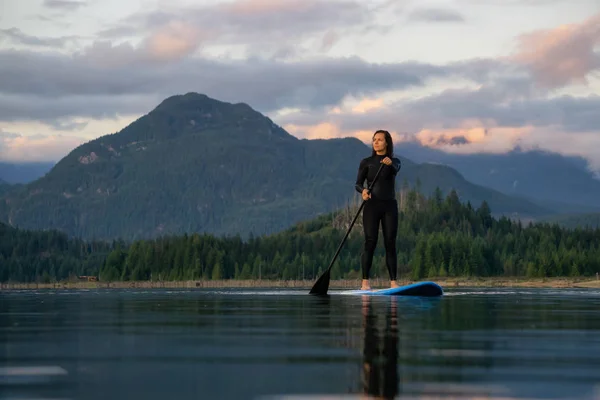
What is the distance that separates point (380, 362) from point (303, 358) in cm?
121

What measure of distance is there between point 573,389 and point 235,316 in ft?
46.9

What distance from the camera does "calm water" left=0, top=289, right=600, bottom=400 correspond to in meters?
11.5

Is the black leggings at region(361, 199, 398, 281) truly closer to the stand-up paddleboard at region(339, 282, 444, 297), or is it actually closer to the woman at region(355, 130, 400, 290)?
the woman at region(355, 130, 400, 290)

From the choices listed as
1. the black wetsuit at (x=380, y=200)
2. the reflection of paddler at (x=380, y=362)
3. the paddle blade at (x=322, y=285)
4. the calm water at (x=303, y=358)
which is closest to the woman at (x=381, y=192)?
the black wetsuit at (x=380, y=200)

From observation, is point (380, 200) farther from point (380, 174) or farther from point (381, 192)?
point (380, 174)

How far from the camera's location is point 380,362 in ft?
44.8

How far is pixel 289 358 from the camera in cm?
1445

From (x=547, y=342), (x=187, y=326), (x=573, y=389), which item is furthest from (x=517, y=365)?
(x=187, y=326)

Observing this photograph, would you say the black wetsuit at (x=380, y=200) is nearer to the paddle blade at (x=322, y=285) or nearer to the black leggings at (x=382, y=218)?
the black leggings at (x=382, y=218)

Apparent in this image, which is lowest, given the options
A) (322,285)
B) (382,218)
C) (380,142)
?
(322,285)

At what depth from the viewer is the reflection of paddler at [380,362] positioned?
11.3 metres

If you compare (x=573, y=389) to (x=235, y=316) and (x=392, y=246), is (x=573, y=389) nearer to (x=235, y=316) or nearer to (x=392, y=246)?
(x=235, y=316)

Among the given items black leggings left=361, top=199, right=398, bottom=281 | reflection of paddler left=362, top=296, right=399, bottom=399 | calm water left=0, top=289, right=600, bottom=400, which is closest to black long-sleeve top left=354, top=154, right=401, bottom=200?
black leggings left=361, top=199, right=398, bottom=281

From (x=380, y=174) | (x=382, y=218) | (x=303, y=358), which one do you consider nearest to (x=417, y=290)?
(x=382, y=218)
